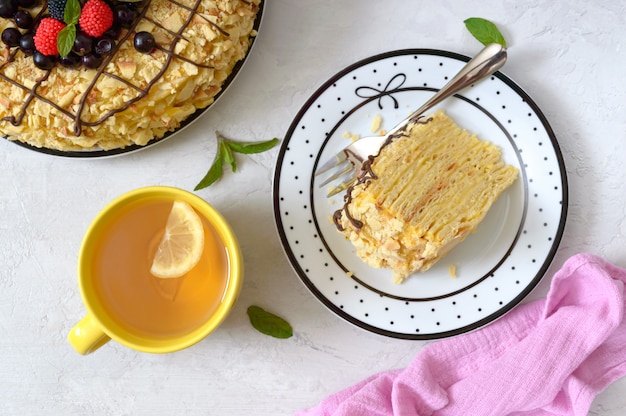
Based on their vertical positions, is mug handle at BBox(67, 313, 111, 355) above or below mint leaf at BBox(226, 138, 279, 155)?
below

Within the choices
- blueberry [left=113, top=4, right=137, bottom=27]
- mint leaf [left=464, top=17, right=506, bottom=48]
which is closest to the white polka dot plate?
mint leaf [left=464, top=17, right=506, bottom=48]

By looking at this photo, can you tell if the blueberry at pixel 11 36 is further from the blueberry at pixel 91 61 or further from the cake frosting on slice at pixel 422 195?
the cake frosting on slice at pixel 422 195

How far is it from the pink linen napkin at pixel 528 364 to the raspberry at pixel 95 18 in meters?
1.20

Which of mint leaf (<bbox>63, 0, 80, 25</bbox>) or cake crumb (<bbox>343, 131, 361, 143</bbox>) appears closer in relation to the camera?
mint leaf (<bbox>63, 0, 80, 25</bbox>)

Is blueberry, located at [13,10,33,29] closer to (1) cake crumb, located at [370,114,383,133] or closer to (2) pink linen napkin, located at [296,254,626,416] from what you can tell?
(1) cake crumb, located at [370,114,383,133]

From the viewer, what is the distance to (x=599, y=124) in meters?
1.91

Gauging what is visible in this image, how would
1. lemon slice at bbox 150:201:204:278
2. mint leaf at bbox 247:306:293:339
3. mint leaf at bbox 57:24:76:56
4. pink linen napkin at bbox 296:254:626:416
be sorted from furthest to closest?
1. mint leaf at bbox 247:306:293:339
2. pink linen napkin at bbox 296:254:626:416
3. lemon slice at bbox 150:201:204:278
4. mint leaf at bbox 57:24:76:56

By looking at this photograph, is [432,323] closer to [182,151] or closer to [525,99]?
[525,99]

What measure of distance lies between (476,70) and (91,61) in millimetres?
1012

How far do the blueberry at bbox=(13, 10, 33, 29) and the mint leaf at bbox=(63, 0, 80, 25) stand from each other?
0.11 m

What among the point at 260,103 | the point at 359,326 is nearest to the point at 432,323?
the point at 359,326

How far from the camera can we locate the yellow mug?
5.60 feet

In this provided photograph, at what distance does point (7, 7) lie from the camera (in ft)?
5.23

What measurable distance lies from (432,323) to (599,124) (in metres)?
0.77
